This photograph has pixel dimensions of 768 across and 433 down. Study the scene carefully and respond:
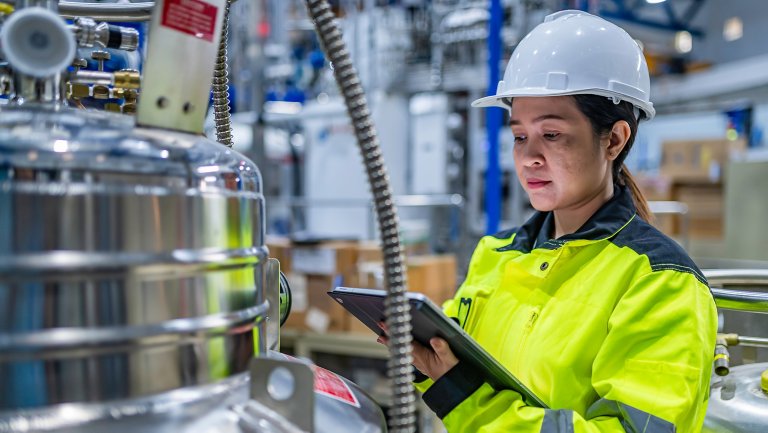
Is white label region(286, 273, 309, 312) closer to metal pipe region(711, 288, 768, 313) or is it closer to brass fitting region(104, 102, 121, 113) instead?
metal pipe region(711, 288, 768, 313)

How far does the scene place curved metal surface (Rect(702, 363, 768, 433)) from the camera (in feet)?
3.49

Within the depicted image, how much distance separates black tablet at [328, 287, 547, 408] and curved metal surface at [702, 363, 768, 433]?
0.36 meters

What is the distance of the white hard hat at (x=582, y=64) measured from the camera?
1.10m

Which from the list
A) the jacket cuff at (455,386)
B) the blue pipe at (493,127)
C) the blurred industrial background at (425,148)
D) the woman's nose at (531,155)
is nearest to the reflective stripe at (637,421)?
the jacket cuff at (455,386)

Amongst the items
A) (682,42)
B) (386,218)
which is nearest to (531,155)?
(386,218)

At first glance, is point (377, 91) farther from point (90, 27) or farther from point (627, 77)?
point (90, 27)

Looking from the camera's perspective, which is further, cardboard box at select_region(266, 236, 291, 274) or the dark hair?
cardboard box at select_region(266, 236, 291, 274)

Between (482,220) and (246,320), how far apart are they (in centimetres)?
468

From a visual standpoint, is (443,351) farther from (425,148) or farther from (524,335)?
(425,148)

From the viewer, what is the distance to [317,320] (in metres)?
3.08

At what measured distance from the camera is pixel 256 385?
0.53m

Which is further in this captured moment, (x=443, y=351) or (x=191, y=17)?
(x=443, y=351)

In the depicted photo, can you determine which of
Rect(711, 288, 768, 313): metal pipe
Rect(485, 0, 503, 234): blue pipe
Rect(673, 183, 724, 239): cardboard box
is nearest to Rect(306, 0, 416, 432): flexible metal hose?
Rect(711, 288, 768, 313): metal pipe

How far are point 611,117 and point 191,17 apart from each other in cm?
78
